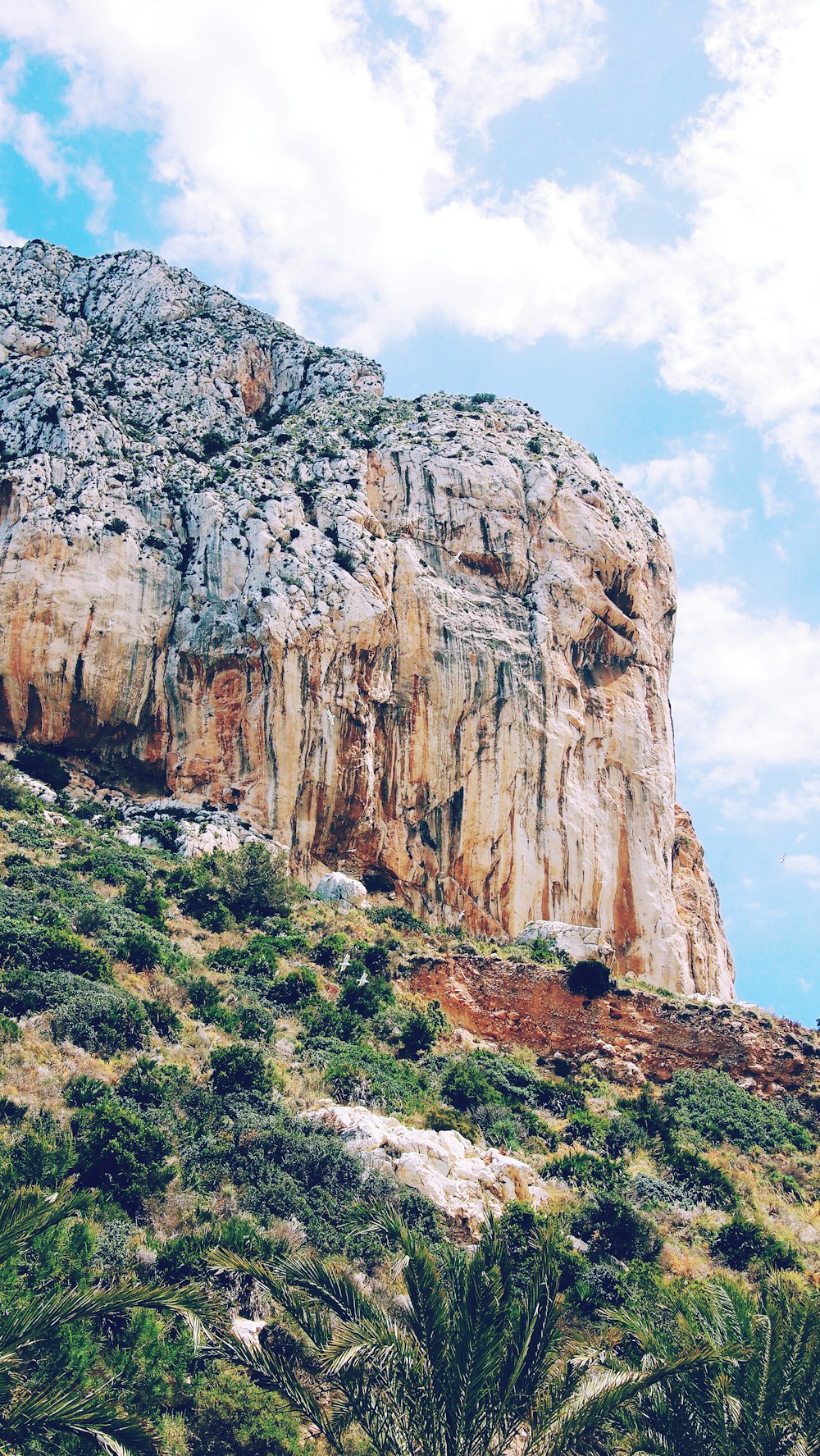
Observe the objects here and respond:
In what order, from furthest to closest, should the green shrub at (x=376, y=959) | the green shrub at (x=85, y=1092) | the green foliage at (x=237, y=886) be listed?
the green foliage at (x=237, y=886), the green shrub at (x=376, y=959), the green shrub at (x=85, y=1092)

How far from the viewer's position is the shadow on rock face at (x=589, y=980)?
2734 centimetres

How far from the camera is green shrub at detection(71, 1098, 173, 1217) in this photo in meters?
14.0

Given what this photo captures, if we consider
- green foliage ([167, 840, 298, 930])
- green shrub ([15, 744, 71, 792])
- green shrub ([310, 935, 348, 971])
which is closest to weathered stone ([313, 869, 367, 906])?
green foliage ([167, 840, 298, 930])

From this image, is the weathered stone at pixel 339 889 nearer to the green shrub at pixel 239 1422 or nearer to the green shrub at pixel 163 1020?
the green shrub at pixel 163 1020

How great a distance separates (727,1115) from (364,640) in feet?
58.1

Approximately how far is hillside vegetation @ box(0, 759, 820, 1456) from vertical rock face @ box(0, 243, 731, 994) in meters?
4.11

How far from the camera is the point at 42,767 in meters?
32.8

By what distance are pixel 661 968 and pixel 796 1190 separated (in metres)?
15.9

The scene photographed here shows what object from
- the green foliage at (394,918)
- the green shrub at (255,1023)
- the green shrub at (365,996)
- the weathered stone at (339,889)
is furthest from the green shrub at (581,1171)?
the weathered stone at (339,889)

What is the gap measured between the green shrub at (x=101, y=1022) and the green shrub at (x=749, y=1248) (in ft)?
32.1

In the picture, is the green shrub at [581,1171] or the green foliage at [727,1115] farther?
the green foliage at [727,1115]

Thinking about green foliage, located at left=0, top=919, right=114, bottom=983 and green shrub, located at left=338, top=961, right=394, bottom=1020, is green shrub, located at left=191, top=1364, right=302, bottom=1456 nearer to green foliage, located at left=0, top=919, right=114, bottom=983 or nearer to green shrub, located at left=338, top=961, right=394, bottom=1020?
green foliage, located at left=0, top=919, right=114, bottom=983

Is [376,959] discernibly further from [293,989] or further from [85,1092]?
[85,1092]

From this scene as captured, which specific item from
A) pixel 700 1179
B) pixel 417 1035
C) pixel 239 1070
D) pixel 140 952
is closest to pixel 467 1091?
pixel 417 1035
